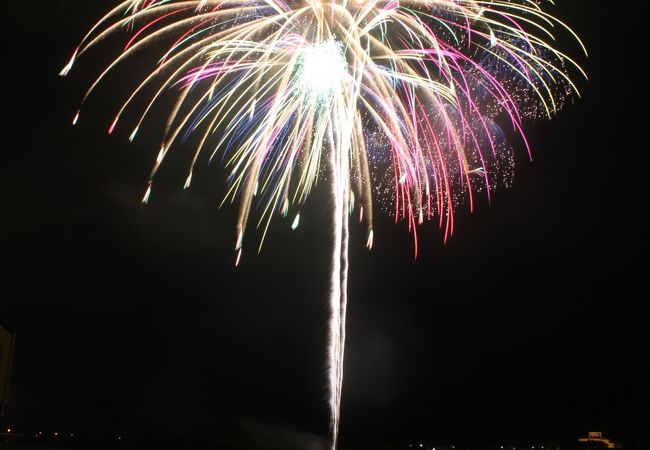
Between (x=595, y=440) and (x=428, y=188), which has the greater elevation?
(x=428, y=188)

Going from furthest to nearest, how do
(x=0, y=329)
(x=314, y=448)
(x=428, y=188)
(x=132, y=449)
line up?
(x=314, y=448), (x=132, y=449), (x=428, y=188), (x=0, y=329)

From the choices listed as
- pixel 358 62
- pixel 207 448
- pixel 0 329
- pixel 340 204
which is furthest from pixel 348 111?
pixel 207 448

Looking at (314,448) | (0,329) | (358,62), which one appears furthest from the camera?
(314,448)

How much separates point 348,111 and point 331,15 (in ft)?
7.70

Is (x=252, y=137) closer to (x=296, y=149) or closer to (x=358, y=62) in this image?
(x=296, y=149)

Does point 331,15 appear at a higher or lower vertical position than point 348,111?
higher

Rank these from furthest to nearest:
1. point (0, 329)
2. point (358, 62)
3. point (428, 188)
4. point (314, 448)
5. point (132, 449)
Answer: point (314, 448)
point (132, 449)
point (428, 188)
point (358, 62)
point (0, 329)

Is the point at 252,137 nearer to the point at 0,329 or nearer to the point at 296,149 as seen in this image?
the point at 296,149

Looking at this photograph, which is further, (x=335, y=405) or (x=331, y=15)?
(x=335, y=405)

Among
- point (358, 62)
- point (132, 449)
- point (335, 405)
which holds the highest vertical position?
point (358, 62)

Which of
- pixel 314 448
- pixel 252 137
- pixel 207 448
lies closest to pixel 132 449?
pixel 207 448

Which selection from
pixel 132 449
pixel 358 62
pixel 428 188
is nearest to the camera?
pixel 358 62

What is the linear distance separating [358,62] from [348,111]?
1.25m

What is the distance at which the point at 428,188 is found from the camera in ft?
53.5
